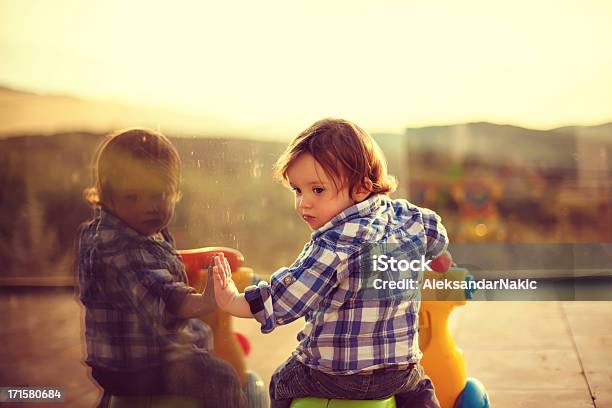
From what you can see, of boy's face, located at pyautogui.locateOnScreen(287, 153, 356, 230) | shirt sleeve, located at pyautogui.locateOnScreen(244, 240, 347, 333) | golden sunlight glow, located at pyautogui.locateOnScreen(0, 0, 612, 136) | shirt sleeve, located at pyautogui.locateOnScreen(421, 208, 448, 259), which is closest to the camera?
shirt sleeve, located at pyautogui.locateOnScreen(244, 240, 347, 333)

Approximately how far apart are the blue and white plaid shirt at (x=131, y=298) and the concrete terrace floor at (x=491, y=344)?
4.3 inches

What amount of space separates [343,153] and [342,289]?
365mm

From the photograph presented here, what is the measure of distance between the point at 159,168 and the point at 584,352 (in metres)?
1.53

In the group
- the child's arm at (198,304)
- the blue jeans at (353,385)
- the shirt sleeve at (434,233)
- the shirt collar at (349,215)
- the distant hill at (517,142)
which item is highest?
the distant hill at (517,142)

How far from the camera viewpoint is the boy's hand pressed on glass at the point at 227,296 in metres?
2.36

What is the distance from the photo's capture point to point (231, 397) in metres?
2.80

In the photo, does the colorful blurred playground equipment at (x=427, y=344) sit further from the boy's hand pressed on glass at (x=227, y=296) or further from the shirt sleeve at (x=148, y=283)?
the boy's hand pressed on glass at (x=227, y=296)

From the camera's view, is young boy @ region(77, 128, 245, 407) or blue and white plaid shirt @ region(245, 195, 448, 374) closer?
blue and white plaid shirt @ region(245, 195, 448, 374)

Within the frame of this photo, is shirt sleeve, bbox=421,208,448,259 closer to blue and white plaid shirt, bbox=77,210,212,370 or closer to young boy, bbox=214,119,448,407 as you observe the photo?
young boy, bbox=214,119,448,407


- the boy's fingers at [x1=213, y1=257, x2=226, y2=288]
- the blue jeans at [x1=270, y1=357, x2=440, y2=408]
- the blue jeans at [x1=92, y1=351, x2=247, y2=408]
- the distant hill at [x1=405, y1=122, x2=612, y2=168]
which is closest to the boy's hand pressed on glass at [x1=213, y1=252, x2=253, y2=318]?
the boy's fingers at [x1=213, y1=257, x2=226, y2=288]

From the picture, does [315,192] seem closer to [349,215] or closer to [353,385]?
[349,215]

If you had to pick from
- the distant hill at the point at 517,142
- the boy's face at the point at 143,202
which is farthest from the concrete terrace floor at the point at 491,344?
the distant hill at the point at 517,142

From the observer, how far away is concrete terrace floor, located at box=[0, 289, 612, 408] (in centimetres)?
287

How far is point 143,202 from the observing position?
9.18 ft
